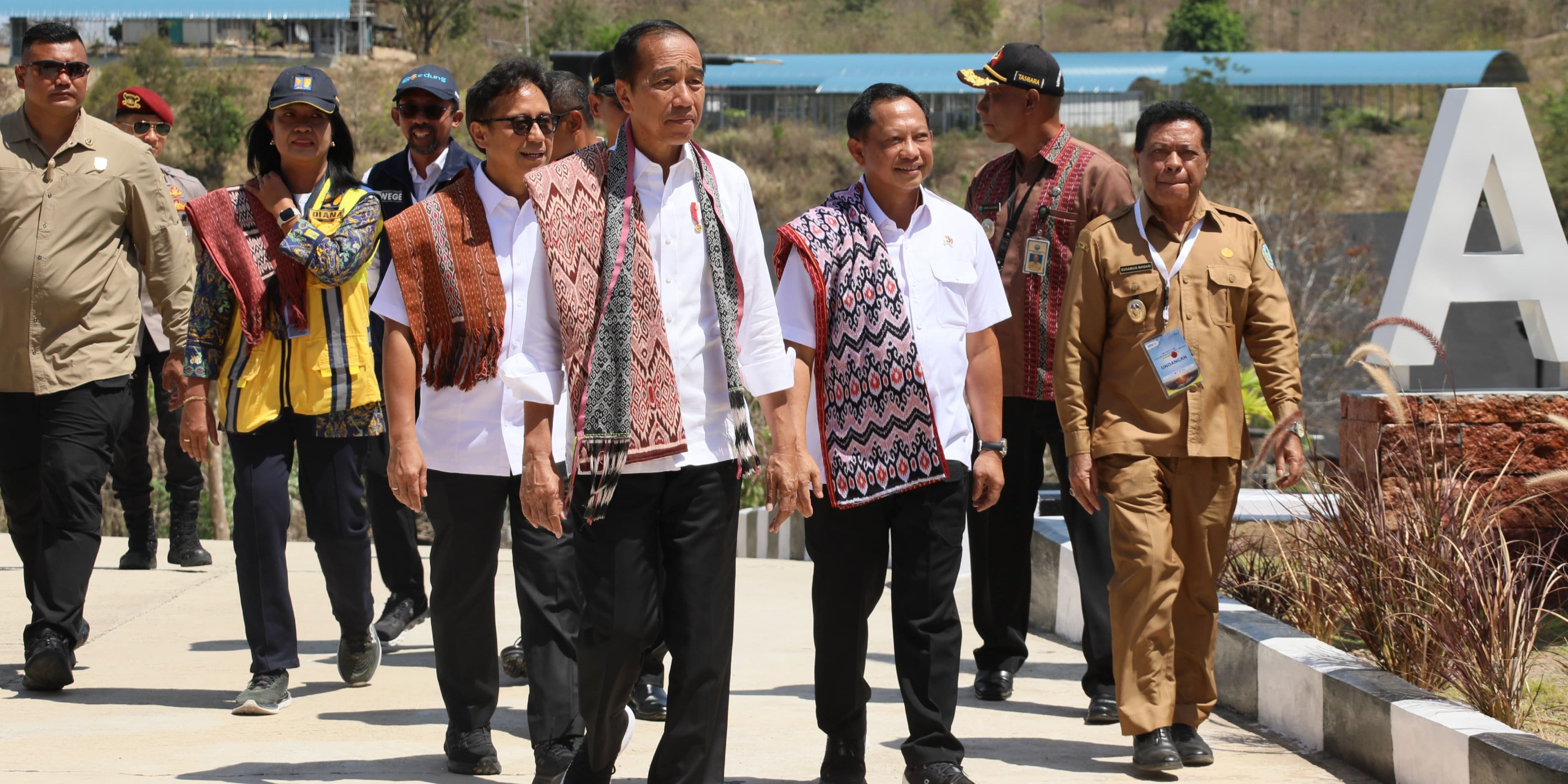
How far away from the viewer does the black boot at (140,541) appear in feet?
27.4

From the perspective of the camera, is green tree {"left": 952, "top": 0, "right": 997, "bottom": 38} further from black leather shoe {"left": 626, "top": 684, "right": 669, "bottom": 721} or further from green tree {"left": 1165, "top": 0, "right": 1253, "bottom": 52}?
black leather shoe {"left": 626, "top": 684, "right": 669, "bottom": 721}

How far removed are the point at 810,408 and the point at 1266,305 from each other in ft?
4.84

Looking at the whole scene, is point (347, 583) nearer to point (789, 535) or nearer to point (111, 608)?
point (111, 608)

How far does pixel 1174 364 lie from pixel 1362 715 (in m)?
1.14

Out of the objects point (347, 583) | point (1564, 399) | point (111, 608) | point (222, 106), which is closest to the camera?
point (347, 583)

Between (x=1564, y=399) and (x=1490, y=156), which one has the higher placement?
(x=1490, y=156)

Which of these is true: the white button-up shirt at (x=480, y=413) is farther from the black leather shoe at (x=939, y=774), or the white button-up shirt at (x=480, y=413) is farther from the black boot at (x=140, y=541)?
the black boot at (x=140, y=541)

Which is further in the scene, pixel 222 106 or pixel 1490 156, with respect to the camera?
pixel 222 106

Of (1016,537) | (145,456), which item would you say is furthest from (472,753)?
(145,456)

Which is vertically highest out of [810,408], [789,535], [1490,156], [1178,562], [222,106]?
[222,106]

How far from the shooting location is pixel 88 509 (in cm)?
580

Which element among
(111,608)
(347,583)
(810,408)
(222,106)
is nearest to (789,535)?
(111,608)

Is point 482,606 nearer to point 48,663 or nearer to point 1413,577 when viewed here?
point 48,663

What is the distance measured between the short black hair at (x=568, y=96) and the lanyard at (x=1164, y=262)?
2117mm
